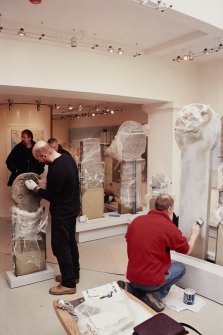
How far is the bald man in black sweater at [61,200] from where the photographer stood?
282 centimetres

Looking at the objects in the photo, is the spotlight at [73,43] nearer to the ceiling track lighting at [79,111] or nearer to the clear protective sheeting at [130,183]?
the clear protective sheeting at [130,183]

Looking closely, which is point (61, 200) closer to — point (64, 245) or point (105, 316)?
point (64, 245)

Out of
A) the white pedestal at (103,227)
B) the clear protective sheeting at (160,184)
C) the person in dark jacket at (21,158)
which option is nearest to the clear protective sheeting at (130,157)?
the white pedestal at (103,227)

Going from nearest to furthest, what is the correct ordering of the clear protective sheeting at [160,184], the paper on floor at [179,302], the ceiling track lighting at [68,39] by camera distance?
the paper on floor at [179,302]
the ceiling track lighting at [68,39]
the clear protective sheeting at [160,184]

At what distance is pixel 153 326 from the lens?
5.16 feet

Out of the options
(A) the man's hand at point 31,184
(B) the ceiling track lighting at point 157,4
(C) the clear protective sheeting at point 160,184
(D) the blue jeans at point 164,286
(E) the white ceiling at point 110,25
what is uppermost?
(E) the white ceiling at point 110,25

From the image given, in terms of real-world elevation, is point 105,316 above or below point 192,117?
below

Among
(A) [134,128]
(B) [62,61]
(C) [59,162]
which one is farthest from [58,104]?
(C) [59,162]

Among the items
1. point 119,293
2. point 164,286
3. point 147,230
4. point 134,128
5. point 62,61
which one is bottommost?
point 164,286

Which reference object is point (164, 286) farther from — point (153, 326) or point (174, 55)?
point (174, 55)

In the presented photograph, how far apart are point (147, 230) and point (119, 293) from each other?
0.53 meters

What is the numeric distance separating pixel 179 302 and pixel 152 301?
338 millimetres

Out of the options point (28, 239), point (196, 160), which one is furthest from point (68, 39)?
point (28, 239)

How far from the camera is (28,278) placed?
3158mm
